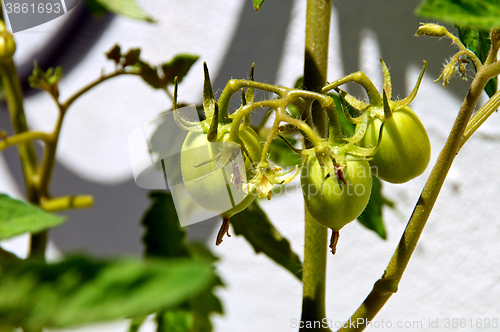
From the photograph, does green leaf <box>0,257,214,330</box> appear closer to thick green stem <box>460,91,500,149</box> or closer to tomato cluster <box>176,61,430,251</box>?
tomato cluster <box>176,61,430,251</box>

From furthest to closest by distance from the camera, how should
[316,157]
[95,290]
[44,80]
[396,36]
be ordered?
[396,36] < [44,80] < [316,157] < [95,290]

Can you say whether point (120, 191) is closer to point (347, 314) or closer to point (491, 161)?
point (347, 314)

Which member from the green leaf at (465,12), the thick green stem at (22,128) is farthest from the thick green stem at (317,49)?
the thick green stem at (22,128)

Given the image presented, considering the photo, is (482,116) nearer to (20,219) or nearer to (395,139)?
(395,139)

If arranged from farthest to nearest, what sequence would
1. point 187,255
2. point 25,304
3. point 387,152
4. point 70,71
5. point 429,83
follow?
point 70,71 < point 429,83 < point 187,255 < point 387,152 < point 25,304

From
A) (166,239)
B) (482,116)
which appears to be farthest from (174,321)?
(482,116)

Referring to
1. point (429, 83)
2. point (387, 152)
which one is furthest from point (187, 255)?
point (429, 83)

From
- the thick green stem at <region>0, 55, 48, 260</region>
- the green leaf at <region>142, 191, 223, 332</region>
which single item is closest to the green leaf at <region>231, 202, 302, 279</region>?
the green leaf at <region>142, 191, 223, 332</region>
